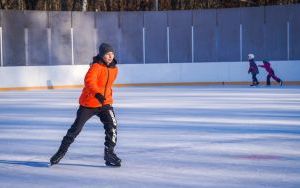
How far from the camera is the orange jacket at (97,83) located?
6.37 metres

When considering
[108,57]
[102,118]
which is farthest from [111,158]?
[108,57]

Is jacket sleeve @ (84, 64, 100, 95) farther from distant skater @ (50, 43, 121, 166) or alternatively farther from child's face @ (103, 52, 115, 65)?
child's face @ (103, 52, 115, 65)

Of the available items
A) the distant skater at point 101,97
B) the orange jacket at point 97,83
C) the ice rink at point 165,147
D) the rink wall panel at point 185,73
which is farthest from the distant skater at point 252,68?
the orange jacket at point 97,83

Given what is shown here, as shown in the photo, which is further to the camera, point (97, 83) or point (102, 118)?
point (102, 118)

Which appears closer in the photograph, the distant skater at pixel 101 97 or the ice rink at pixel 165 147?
the ice rink at pixel 165 147

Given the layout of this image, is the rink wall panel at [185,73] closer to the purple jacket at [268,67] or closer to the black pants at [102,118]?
the purple jacket at [268,67]

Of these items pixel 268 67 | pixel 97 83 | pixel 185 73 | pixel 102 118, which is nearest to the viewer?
pixel 97 83

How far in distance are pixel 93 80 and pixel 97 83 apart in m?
0.12

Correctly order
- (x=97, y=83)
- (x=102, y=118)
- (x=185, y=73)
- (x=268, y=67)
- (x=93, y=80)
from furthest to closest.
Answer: (x=185, y=73) < (x=268, y=67) < (x=102, y=118) < (x=97, y=83) < (x=93, y=80)

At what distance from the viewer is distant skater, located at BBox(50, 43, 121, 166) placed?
6395mm

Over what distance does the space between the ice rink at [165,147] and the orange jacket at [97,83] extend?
2.38 ft

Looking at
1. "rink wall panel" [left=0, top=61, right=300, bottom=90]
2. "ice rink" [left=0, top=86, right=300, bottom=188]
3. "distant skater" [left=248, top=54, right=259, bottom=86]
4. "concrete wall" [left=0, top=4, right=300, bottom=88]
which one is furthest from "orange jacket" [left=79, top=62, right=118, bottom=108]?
"concrete wall" [left=0, top=4, right=300, bottom=88]

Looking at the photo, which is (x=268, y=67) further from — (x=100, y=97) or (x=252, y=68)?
(x=100, y=97)

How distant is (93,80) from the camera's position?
6355 mm
